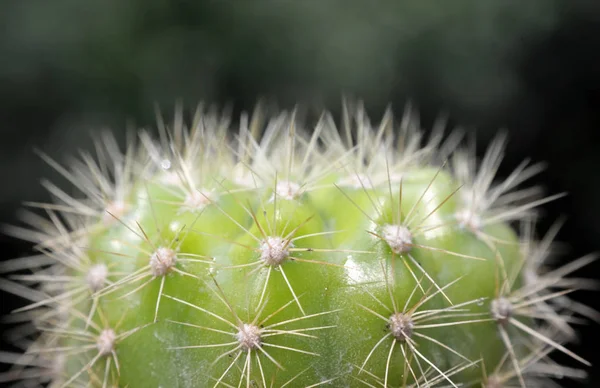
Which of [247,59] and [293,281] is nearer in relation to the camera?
[293,281]

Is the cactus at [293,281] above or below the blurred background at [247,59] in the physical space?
below

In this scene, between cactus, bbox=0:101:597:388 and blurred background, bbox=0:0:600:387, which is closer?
cactus, bbox=0:101:597:388

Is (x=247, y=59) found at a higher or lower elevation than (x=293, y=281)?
higher

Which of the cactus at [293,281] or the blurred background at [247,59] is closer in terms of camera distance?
the cactus at [293,281]

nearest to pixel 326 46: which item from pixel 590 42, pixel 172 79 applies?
pixel 172 79

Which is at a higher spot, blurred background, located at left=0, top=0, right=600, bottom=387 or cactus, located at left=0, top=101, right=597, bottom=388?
blurred background, located at left=0, top=0, right=600, bottom=387
